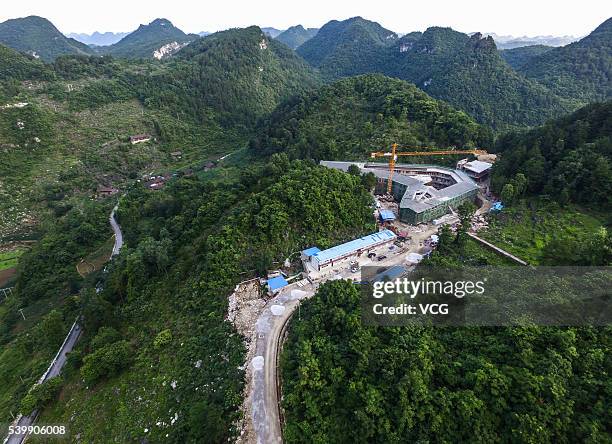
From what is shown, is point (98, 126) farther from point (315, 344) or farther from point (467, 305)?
point (467, 305)

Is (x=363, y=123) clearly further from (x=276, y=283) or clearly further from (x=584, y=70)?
(x=584, y=70)

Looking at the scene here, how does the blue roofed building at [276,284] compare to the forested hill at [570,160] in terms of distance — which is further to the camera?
the forested hill at [570,160]

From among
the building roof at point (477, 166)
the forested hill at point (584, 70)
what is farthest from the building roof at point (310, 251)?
the forested hill at point (584, 70)

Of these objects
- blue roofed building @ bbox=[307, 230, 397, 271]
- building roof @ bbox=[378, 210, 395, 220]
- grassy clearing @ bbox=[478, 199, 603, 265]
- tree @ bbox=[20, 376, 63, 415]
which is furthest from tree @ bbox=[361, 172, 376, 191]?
tree @ bbox=[20, 376, 63, 415]

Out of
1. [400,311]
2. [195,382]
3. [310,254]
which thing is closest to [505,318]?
[400,311]

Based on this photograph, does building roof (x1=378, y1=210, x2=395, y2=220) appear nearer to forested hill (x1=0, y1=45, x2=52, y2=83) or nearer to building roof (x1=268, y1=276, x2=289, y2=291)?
building roof (x1=268, y1=276, x2=289, y2=291)

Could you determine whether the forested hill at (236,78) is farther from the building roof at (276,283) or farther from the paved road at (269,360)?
the paved road at (269,360)
